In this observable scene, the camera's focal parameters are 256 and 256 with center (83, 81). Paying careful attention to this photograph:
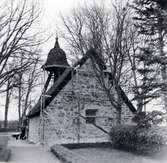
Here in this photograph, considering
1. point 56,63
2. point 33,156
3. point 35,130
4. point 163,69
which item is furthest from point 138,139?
point 56,63

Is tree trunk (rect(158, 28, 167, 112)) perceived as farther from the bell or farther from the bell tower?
the bell

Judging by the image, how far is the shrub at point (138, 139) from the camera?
41.7ft

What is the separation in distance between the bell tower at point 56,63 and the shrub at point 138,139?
8.46 metres

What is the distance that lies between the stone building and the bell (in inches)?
90.3

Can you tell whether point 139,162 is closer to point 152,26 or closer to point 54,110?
point 152,26

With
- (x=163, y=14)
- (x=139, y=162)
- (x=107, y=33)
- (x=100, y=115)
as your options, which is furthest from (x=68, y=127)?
(x=163, y=14)

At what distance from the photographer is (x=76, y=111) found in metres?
20.1

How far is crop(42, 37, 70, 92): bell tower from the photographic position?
2272 centimetres

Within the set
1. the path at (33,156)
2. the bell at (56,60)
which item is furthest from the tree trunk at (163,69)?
the bell at (56,60)

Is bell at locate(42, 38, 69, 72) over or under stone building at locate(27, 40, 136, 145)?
over

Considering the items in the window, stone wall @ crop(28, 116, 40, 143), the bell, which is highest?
the bell

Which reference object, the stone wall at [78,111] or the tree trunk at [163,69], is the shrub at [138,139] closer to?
the tree trunk at [163,69]

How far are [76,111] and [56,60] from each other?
5.43m

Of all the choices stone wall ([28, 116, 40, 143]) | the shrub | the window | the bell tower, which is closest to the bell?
the bell tower
